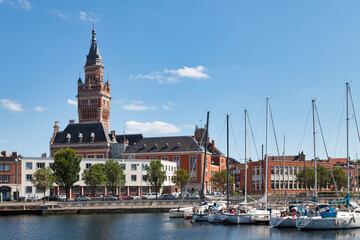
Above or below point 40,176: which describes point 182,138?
above

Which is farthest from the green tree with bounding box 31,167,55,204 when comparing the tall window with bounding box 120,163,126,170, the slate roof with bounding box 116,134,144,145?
the slate roof with bounding box 116,134,144,145

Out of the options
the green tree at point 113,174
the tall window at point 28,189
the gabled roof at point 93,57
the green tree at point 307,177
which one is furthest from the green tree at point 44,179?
the gabled roof at point 93,57

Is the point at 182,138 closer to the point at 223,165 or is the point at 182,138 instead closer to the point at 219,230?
the point at 223,165

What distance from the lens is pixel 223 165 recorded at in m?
158

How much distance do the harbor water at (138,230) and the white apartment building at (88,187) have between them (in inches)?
1630

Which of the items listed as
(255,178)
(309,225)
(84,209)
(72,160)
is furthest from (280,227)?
(255,178)

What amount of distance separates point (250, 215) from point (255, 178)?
59802 mm

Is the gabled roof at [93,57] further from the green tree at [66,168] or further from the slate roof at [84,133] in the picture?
the green tree at [66,168]

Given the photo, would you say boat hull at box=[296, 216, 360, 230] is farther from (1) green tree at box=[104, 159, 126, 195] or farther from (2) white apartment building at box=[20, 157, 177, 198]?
(2) white apartment building at box=[20, 157, 177, 198]

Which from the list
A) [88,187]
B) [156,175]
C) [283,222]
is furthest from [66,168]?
[283,222]

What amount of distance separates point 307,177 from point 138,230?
59.4 m

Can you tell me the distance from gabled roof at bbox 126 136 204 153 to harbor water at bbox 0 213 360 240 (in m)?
64.8

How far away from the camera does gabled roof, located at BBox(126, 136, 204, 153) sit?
460ft

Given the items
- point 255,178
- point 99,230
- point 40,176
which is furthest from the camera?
point 255,178
